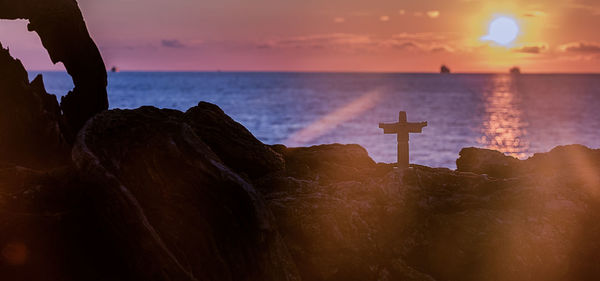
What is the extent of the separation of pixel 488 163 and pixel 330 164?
4402 mm

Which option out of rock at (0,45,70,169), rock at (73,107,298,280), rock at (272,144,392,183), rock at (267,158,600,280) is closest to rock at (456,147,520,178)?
rock at (272,144,392,183)

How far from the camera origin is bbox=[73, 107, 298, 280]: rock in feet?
34.1

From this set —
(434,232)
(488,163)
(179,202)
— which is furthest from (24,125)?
(488,163)

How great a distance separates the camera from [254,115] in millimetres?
112750

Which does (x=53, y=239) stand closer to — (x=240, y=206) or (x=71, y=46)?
(x=240, y=206)

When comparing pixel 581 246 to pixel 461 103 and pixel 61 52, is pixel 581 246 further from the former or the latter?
pixel 461 103

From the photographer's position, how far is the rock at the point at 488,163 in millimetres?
16844

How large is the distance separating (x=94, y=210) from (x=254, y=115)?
102m

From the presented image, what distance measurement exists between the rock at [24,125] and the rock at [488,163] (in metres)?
9.85

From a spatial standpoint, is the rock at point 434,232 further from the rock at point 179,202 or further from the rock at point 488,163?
the rock at point 488,163

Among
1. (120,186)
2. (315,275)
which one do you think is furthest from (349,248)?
(120,186)

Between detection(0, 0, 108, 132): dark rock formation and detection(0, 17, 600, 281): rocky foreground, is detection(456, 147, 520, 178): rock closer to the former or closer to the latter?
detection(0, 17, 600, 281): rocky foreground

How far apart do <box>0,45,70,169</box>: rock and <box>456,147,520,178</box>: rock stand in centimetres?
985

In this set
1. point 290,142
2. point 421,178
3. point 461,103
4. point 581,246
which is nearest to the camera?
point 581,246
